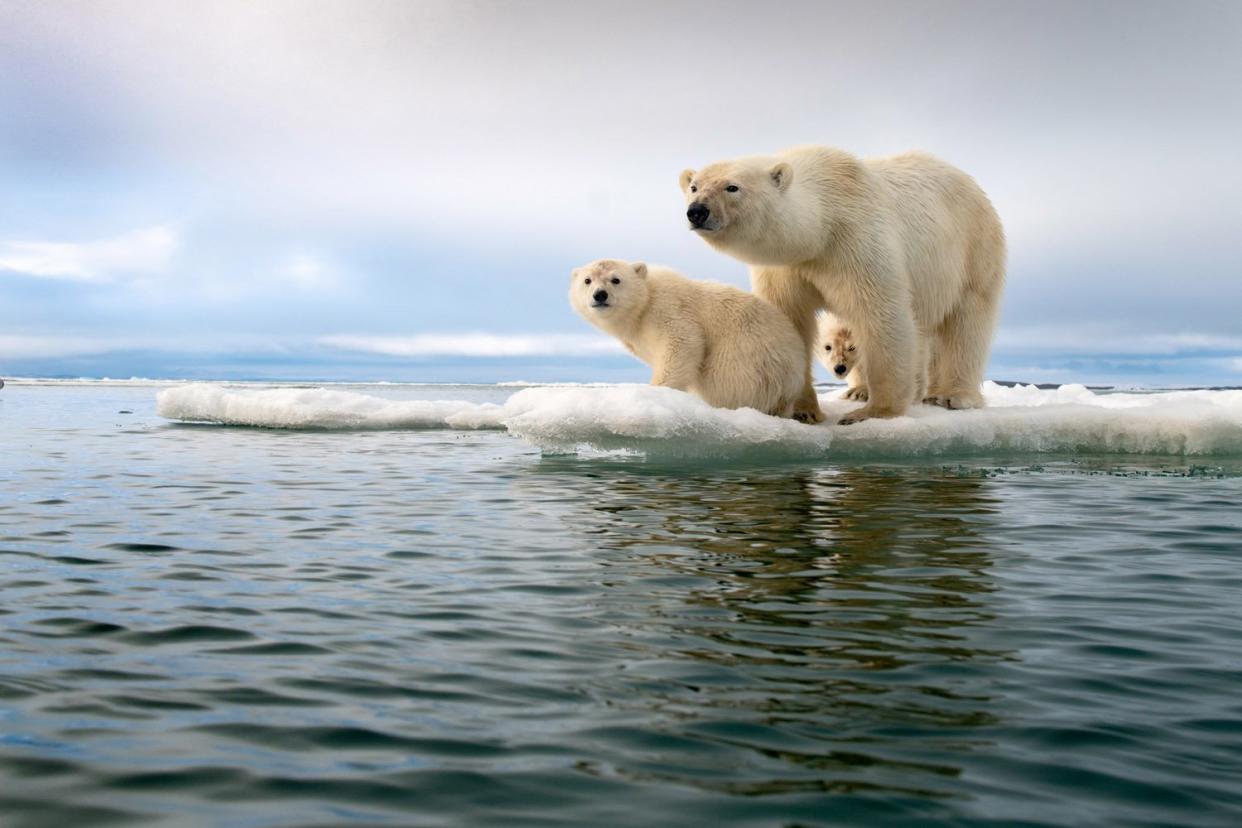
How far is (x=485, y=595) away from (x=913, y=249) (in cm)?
596

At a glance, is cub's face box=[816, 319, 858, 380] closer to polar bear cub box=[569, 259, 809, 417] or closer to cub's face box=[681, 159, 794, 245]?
polar bear cub box=[569, 259, 809, 417]

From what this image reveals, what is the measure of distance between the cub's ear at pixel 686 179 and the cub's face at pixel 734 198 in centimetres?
14

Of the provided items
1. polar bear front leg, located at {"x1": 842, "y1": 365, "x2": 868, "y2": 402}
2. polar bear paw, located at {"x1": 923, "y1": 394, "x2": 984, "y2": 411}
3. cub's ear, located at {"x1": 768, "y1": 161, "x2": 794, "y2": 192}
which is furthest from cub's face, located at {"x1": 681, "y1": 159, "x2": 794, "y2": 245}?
polar bear paw, located at {"x1": 923, "y1": 394, "x2": 984, "y2": 411}

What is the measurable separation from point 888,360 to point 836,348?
153 cm

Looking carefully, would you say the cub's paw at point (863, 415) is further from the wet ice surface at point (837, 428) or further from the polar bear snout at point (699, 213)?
the polar bear snout at point (699, 213)

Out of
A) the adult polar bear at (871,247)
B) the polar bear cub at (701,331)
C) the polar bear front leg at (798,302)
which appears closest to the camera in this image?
the adult polar bear at (871,247)

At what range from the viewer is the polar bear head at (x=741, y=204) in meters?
7.42

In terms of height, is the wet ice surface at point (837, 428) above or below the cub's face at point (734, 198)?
below

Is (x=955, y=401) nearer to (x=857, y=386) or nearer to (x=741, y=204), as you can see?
(x=857, y=386)

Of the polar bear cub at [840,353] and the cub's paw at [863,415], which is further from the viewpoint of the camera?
the polar bear cub at [840,353]

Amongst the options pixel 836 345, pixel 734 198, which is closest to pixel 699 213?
pixel 734 198

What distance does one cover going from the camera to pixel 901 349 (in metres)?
8.19

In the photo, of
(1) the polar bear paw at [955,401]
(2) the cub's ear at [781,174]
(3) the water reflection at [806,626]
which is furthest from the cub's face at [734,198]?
(1) the polar bear paw at [955,401]

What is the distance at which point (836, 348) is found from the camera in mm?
9750
